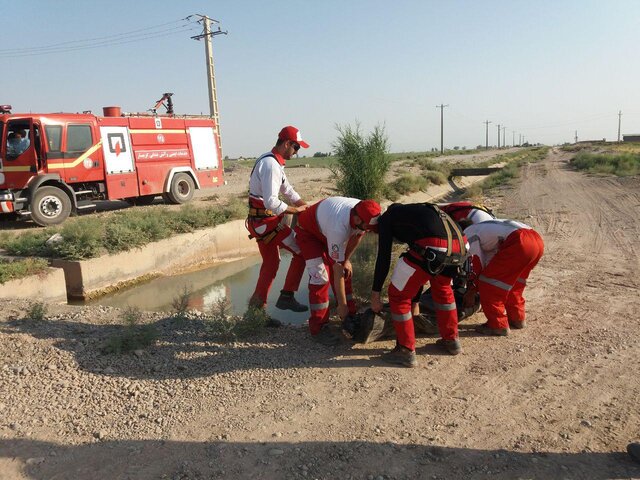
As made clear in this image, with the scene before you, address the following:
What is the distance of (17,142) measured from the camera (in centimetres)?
1202

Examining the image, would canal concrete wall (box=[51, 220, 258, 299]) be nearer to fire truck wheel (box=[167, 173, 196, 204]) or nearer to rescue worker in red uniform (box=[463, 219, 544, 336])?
fire truck wheel (box=[167, 173, 196, 204])

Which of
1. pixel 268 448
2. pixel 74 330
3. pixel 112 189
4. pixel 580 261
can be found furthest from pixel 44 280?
pixel 580 261

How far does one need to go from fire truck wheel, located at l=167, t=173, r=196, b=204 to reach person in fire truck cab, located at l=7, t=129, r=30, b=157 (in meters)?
4.33

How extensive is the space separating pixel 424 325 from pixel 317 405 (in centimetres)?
181

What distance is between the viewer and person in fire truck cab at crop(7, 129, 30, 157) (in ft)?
39.3

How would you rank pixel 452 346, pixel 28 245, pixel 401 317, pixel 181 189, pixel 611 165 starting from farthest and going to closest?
pixel 611 165, pixel 181 189, pixel 28 245, pixel 452 346, pixel 401 317

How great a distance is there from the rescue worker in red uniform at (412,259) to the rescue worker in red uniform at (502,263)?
71cm

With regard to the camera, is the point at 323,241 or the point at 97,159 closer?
the point at 323,241

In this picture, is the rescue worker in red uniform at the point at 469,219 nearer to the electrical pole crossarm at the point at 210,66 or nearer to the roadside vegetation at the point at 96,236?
the roadside vegetation at the point at 96,236

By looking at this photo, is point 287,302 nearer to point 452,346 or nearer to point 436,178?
point 452,346

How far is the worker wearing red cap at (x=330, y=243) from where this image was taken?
15.1 ft

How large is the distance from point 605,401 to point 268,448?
2630 mm

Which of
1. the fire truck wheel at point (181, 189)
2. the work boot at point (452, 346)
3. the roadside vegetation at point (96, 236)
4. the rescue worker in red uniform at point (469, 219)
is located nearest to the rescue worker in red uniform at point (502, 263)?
the rescue worker in red uniform at point (469, 219)

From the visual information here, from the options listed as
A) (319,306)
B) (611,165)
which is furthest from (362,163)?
(611,165)
